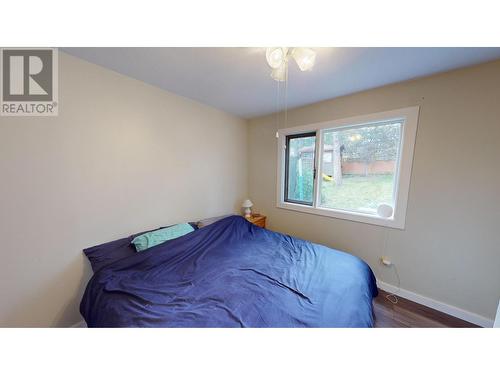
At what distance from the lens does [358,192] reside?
2.05 meters

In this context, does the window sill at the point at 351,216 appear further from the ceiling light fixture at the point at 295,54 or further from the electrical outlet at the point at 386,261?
the ceiling light fixture at the point at 295,54

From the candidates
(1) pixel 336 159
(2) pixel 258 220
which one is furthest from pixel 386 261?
(2) pixel 258 220

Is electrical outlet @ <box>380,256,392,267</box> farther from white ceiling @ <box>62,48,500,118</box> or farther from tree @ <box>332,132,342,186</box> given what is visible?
white ceiling @ <box>62,48,500,118</box>

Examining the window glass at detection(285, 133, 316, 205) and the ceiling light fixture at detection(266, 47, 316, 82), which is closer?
the ceiling light fixture at detection(266, 47, 316, 82)

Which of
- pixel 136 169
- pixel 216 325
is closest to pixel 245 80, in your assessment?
pixel 136 169

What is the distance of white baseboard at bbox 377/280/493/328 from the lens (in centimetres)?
138

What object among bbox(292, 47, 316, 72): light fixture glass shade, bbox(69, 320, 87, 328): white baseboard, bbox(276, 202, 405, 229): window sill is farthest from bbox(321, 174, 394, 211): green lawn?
bbox(69, 320, 87, 328): white baseboard

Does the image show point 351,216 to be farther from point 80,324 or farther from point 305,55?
point 80,324

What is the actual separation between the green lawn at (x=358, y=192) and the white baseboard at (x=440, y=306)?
2.90 ft

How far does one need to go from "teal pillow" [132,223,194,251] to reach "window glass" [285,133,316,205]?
1608 millimetres
